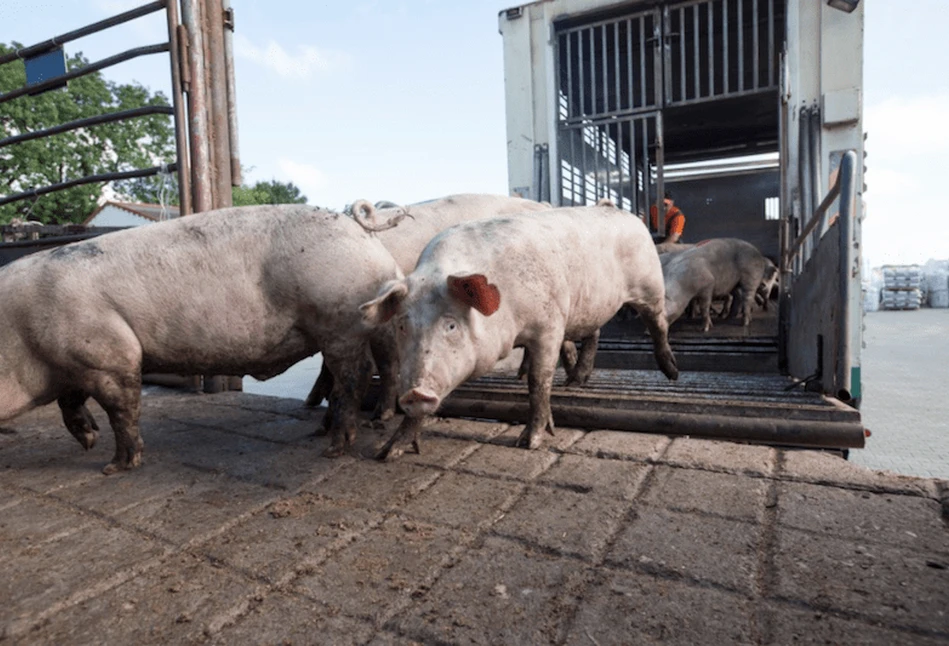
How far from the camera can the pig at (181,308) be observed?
9.15 ft

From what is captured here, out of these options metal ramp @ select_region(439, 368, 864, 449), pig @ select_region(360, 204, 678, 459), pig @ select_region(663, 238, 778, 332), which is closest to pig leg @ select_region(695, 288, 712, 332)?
pig @ select_region(663, 238, 778, 332)

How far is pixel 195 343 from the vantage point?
298 centimetres

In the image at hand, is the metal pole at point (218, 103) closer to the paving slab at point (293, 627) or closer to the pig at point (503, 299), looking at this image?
the pig at point (503, 299)

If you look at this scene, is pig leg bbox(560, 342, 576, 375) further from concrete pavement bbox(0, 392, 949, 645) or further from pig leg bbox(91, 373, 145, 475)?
pig leg bbox(91, 373, 145, 475)

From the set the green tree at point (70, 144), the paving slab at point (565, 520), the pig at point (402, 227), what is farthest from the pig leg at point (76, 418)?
the green tree at point (70, 144)

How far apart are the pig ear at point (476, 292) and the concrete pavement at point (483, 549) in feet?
2.39

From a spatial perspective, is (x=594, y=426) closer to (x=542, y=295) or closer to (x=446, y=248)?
(x=542, y=295)

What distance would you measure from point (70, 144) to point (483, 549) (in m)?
30.4

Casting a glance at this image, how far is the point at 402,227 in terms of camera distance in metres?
3.92

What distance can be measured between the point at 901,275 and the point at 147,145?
112 ft

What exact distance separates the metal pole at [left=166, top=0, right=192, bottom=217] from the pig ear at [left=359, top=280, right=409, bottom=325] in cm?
265

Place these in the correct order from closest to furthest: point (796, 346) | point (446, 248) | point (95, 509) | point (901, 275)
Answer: point (95, 509)
point (446, 248)
point (796, 346)
point (901, 275)

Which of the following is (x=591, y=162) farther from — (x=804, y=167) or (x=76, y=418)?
(x=76, y=418)

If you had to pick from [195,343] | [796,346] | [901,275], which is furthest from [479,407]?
[901,275]
